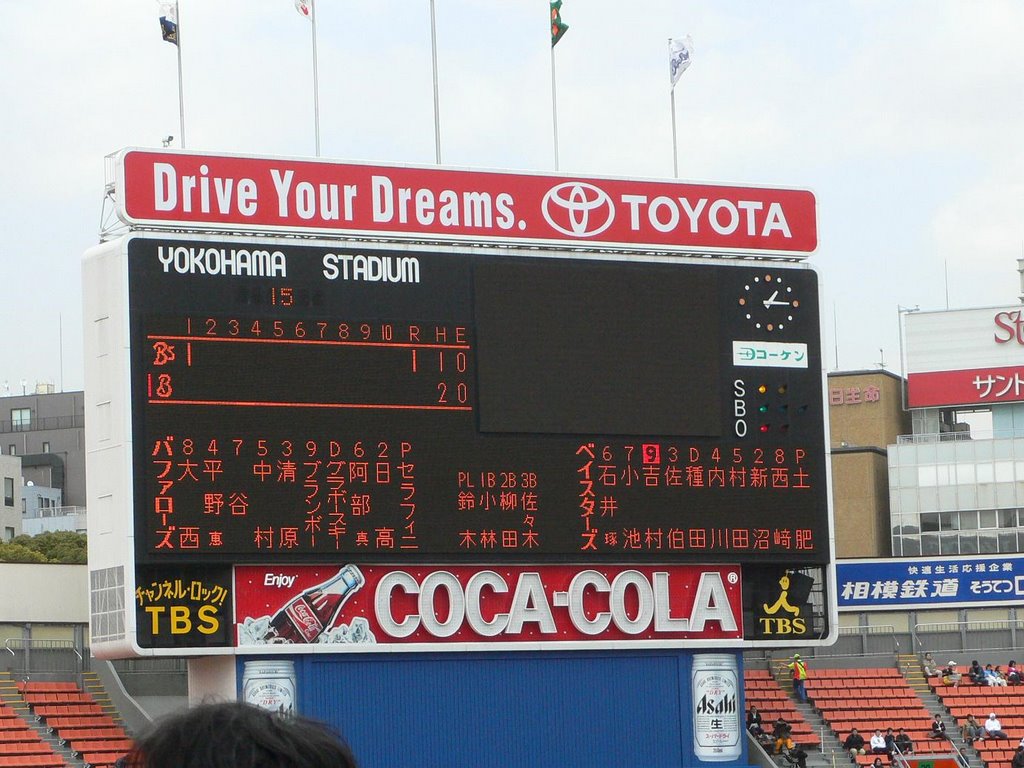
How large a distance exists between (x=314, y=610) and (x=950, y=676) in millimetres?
13981

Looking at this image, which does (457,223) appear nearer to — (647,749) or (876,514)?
(647,749)

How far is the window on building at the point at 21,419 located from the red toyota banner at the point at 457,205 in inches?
2822

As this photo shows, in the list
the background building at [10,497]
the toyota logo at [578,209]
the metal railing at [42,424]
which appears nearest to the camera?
the toyota logo at [578,209]

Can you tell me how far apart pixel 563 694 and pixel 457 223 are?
6231 millimetres

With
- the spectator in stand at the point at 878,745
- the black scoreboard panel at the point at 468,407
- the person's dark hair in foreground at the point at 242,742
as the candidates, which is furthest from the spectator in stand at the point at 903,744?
the person's dark hair in foreground at the point at 242,742

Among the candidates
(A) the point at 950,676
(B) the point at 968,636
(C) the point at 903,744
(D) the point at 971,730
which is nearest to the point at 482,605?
(C) the point at 903,744

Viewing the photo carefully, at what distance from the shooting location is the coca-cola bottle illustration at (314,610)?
22.4 metres

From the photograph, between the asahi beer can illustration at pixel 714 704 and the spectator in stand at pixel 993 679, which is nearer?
the asahi beer can illustration at pixel 714 704

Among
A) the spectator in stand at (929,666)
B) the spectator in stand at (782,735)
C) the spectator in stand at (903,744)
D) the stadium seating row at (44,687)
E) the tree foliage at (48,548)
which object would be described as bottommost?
the spectator in stand at (903,744)

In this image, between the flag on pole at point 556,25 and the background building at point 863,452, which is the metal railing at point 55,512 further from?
the flag on pole at point 556,25

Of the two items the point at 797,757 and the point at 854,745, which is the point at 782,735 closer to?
the point at 797,757

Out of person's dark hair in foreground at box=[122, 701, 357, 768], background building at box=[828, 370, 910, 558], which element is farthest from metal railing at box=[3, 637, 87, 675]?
person's dark hair in foreground at box=[122, 701, 357, 768]

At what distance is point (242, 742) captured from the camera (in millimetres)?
1985

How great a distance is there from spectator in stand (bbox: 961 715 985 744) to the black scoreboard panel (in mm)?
7416
